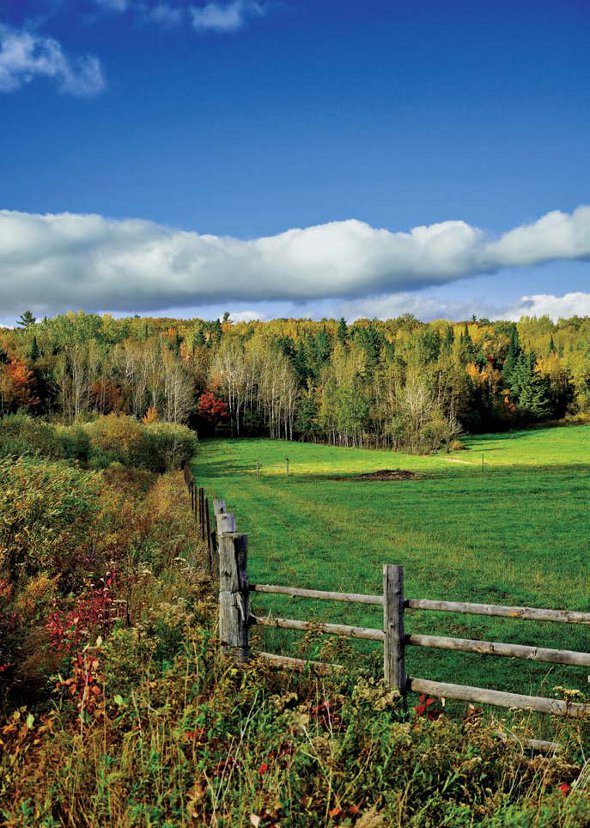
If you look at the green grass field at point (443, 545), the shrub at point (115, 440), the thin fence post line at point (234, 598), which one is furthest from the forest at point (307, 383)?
the thin fence post line at point (234, 598)

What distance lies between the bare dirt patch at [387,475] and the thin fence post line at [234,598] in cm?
3815

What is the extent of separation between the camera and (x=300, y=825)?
403 centimetres

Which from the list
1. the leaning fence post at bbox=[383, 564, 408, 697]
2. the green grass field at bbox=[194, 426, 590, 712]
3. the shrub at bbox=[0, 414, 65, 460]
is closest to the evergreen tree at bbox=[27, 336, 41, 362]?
the green grass field at bbox=[194, 426, 590, 712]

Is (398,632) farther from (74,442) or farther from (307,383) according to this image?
(307,383)

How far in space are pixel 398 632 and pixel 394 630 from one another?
5 centimetres

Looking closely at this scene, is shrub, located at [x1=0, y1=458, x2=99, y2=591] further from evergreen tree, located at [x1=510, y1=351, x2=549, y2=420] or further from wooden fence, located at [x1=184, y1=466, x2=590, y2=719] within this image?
evergreen tree, located at [x1=510, y1=351, x2=549, y2=420]

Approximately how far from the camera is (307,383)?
329 feet

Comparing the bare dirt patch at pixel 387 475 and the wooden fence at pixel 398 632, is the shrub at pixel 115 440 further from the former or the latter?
the wooden fence at pixel 398 632

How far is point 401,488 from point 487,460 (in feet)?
62.3

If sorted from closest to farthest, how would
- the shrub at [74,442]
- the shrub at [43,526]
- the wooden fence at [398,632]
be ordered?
the wooden fence at [398,632] → the shrub at [43,526] → the shrub at [74,442]

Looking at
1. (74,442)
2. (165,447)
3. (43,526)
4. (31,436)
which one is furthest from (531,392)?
(43,526)

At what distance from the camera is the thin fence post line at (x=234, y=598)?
7160 mm

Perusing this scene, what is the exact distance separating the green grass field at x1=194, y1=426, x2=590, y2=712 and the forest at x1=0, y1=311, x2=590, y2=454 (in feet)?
90.5

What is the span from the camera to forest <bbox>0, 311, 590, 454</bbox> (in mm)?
74125
